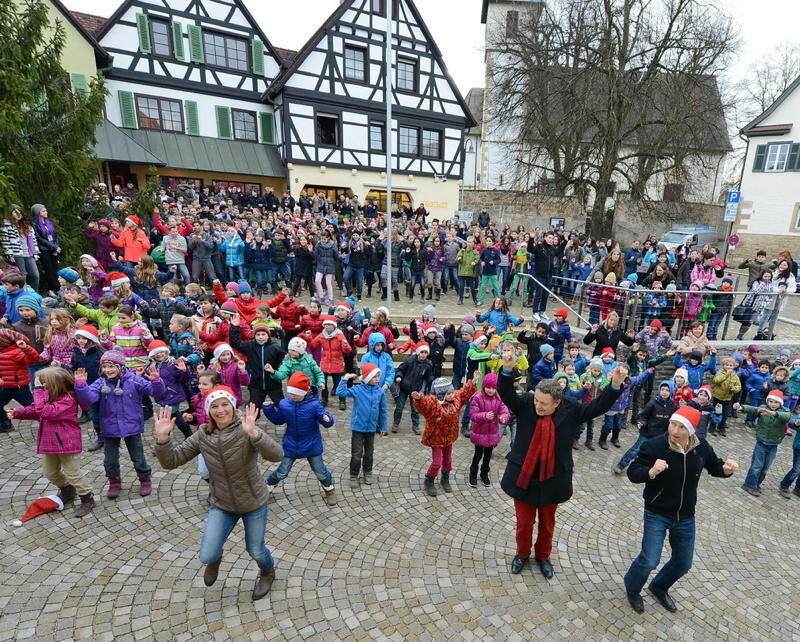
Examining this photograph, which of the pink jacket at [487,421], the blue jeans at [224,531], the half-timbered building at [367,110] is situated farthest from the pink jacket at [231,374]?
the half-timbered building at [367,110]

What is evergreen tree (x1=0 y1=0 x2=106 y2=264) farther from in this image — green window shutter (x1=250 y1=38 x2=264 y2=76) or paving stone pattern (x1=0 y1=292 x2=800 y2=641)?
green window shutter (x1=250 y1=38 x2=264 y2=76)

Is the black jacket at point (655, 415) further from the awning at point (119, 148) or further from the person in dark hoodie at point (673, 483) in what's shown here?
the awning at point (119, 148)

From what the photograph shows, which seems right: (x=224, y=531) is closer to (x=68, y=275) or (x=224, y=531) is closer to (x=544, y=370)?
(x=544, y=370)

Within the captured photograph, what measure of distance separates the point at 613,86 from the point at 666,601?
2008 centimetres

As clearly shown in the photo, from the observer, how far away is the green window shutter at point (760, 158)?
24.7 meters

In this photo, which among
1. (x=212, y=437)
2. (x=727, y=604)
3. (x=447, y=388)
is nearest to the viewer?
(x=212, y=437)

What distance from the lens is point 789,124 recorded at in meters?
23.5

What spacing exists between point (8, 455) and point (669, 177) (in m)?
24.1

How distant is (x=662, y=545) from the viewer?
389 cm

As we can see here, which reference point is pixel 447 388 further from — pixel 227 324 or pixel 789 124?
pixel 789 124

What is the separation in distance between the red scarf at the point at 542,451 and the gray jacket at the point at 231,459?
7.16 ft

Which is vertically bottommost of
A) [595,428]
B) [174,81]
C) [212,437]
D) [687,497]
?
[595,428]

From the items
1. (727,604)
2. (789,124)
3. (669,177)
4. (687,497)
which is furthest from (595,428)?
(789,124)

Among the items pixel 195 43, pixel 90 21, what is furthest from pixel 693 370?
pixel 90 21
